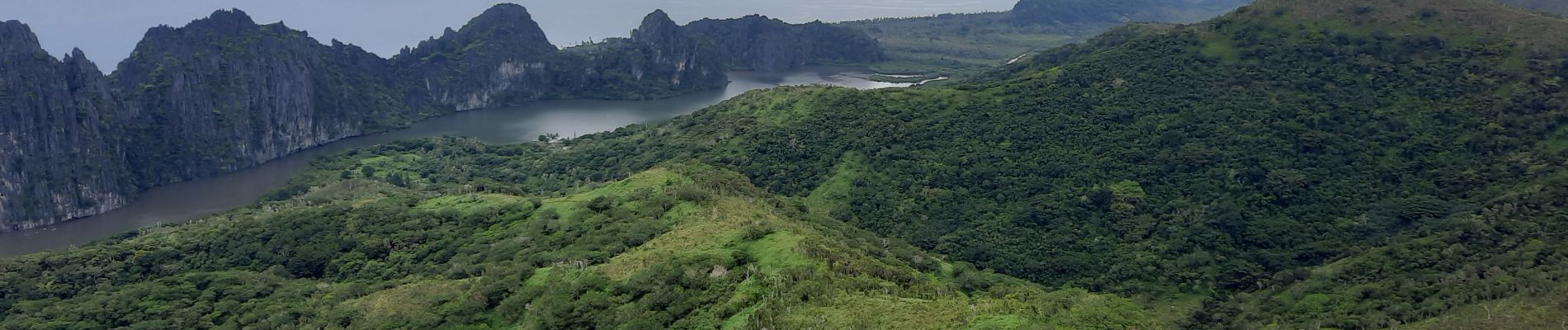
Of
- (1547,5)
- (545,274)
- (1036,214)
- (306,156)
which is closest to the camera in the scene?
(545,274)

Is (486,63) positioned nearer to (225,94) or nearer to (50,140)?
(225,94)

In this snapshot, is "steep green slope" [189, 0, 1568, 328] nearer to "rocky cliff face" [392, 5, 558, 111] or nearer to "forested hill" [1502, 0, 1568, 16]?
"forested hill" [1502, 0, 1568, 16]

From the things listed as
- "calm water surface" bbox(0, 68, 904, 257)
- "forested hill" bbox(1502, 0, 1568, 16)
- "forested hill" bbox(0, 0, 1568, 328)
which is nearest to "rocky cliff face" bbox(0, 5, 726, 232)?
"calm water surface" bbox(0, 68, 904, 257)

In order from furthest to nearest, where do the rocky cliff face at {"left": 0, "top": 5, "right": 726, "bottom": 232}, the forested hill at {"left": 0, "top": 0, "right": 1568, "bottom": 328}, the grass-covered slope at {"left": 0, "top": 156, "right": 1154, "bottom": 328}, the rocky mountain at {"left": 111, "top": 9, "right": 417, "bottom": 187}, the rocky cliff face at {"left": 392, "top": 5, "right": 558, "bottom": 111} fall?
the rocky cliff face at {"left": 392, "top": 5, "right": 558, "bottom": 111} < the rocky mountain at {"left": 111, "top": 9, "right": 417, "bottom": 187} < the rocky cliff face at {"left": 0, "top": 5, "right": 726, "bottom": 232} < the forested hill at {"left": 0, "top": 0, "right": 1568, "bottom": 328} < the grass-covered slope at {"left": 0, "top": 156, "right": 1154, "bottom": 328}

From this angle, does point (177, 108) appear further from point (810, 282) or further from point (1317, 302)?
point (1317, 302)

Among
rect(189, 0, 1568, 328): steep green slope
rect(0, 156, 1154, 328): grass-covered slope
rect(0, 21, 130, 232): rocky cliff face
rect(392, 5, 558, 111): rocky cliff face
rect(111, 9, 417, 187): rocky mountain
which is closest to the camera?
rect(0, 156, 1154, 328): grass-covered slope

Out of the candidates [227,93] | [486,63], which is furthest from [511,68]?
[227,93]
